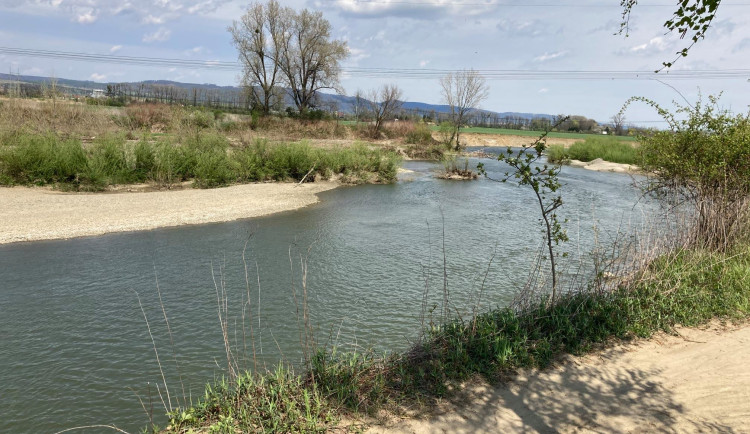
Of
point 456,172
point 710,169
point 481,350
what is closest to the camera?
point 481,350

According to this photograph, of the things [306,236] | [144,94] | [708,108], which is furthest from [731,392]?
[144,94]

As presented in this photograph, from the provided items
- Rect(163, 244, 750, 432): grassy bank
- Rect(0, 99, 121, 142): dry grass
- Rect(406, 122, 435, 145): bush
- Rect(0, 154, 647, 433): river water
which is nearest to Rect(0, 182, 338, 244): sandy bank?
Rect(0, 154, 647, 433): river water

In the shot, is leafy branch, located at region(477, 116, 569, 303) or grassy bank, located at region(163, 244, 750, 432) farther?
leafy branch, located at region(477, 116, 569, 303)

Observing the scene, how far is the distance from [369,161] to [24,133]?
19.0 m

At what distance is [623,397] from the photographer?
16.7 ft

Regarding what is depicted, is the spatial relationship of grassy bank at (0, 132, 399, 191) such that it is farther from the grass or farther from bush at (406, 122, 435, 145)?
the grass

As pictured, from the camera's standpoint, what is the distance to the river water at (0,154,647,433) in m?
6.57

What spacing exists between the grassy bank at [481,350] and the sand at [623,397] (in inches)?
11.8

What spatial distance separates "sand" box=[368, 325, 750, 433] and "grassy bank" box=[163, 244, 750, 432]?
0.30m

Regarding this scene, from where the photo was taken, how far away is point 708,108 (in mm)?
9859

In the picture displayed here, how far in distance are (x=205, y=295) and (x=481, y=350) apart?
659 cm

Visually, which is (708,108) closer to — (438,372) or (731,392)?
(731,392)

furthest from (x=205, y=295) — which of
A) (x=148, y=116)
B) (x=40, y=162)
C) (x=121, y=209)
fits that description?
(x=148, y=116)

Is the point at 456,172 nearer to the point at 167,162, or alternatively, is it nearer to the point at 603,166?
the point at 167,162
